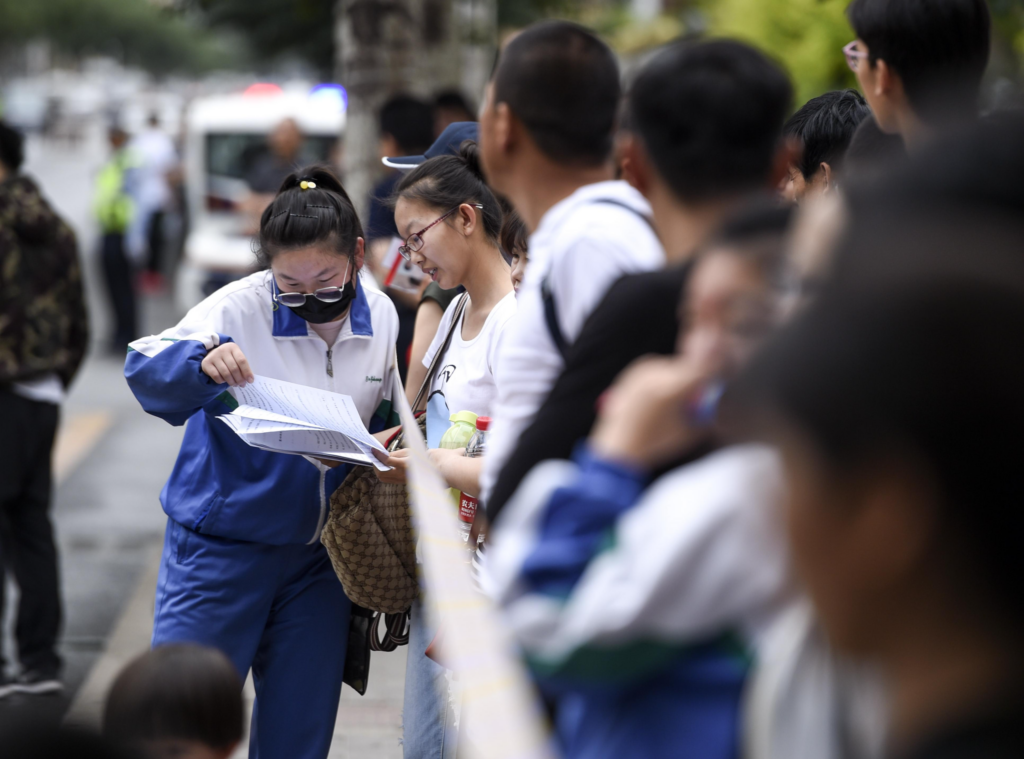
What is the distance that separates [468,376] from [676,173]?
52.7 inches

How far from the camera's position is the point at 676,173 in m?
1.65

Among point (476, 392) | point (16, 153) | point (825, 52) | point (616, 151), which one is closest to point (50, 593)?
point (16, 153)

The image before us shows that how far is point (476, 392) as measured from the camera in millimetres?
2900

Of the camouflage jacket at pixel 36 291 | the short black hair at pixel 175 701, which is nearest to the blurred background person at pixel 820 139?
the short black hair at pixel 175 701

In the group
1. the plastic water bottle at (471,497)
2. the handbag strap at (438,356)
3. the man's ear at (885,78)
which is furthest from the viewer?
the handbag strap at (438,356)

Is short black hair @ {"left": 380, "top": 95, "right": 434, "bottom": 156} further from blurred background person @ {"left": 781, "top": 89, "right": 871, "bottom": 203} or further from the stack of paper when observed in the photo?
the stack of paper

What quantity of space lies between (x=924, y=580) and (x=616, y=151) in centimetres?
110

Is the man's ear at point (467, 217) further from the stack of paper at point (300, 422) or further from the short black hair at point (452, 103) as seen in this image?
the short black hair at point (452, 103)

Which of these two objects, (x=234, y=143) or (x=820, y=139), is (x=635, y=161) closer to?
(x=820, y=139)

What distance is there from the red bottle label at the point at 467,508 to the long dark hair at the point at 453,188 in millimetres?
675

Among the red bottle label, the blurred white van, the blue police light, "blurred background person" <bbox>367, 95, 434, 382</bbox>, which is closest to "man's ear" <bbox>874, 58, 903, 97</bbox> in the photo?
the red bottle label

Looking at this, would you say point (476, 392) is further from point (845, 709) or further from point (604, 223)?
point (845, 709)

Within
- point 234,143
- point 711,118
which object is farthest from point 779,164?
point 234,143

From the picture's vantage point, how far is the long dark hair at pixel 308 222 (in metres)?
3.11
